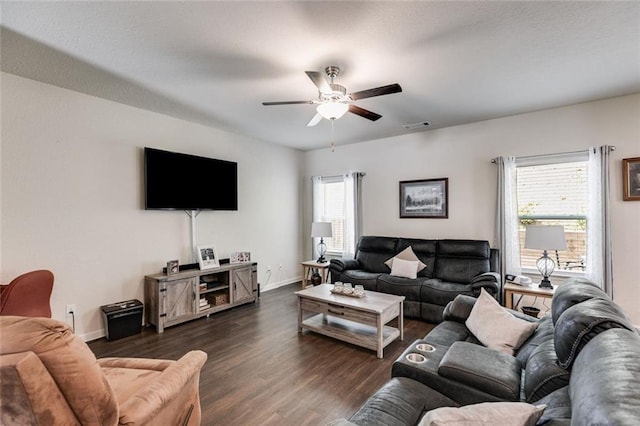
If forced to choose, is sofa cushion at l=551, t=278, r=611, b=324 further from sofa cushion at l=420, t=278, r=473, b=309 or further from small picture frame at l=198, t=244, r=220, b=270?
small picture frame at l=198, t=244, r=220, b=270

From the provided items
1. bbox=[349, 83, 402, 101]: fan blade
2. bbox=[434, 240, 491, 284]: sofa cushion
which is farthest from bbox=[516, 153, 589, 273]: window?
bbox=[349, 83, 402, 101]: fan blade

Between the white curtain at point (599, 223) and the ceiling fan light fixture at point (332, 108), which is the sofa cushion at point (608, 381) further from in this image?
the white curtain at point (599, 223)

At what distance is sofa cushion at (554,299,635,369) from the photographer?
121 cm

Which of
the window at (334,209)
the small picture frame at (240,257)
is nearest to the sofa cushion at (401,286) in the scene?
the window at (334,209)

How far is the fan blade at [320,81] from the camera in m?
2.21

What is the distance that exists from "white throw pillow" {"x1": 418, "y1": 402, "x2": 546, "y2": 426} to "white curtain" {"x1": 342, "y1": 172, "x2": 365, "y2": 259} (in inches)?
173

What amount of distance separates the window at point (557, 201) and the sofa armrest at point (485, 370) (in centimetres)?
279

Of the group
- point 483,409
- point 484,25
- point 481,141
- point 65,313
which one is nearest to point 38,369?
point 483,409

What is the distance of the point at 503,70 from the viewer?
8.93 ft

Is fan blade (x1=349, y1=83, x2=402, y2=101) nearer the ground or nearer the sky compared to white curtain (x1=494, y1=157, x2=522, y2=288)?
nearer the sky

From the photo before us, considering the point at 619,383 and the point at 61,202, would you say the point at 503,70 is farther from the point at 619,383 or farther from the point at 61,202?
the point at 61,202

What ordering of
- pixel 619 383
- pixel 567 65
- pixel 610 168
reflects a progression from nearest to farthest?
pixel 619 383
pixel 567 65
pixel 610 168

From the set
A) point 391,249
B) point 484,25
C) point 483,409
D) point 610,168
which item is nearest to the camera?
point 483,409

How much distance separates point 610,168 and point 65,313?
6377 mm
